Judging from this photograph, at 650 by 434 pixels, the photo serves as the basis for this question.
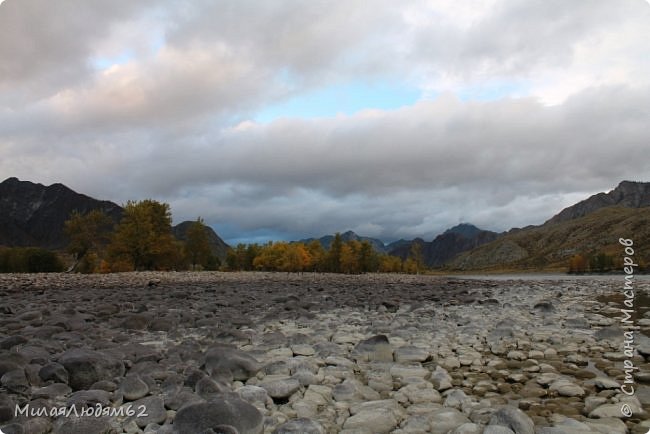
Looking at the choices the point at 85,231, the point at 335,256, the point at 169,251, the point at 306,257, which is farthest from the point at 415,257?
the point at 85,231

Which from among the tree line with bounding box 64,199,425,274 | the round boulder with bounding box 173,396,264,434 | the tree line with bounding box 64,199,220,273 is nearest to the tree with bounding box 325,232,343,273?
the tree line with bounding box 64,199,425,274

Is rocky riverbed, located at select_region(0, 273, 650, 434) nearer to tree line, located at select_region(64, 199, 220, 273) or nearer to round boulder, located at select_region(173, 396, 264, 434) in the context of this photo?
round boulder, located at select_region(173, 396, 264, 434)

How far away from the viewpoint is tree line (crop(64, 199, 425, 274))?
63.4 m

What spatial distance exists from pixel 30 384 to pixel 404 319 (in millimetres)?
11657

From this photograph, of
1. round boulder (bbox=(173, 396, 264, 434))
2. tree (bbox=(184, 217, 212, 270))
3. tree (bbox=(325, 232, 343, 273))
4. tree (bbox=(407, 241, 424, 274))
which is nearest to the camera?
round boulder (bbox=(173, 396, 264, 434))

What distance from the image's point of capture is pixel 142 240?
6300 cm

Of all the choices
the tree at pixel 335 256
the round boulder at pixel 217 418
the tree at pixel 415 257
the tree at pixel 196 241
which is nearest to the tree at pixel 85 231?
the tree at pixel 196 241

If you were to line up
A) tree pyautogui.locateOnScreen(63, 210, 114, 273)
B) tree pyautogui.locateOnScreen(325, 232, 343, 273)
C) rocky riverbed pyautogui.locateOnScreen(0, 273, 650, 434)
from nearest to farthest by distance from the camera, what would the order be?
rocky riverbed pyautogui.locateOnScreen(0, 273, 650, 434) → tree pyautogui.locateOnScreen(63, 210, 114, 273) → tree pyautogui.locateOnScreen(325, 232, 343, 273)

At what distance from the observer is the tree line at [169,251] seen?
63.4 m

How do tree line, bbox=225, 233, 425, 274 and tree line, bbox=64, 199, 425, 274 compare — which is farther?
tree line, bbox=225, 233, 425, 274

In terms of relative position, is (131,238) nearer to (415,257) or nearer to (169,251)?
(169,251)

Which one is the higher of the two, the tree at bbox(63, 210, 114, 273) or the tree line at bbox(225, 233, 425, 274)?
the tree at bbox(63, 210, 114, 273)

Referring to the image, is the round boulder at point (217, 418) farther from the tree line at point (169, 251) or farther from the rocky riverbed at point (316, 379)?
→ the tree line at point (169, 251)

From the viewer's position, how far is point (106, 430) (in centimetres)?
560
